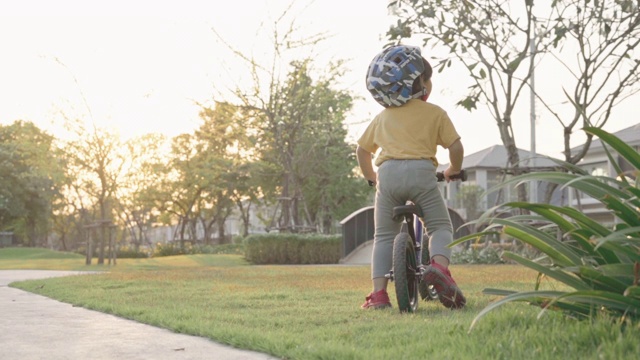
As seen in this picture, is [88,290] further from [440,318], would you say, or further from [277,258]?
[277,258]

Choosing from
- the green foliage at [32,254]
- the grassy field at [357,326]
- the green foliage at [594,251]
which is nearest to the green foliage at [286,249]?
the green foliage at [32,254]

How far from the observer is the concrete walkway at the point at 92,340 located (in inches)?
154

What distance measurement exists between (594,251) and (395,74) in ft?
7.27

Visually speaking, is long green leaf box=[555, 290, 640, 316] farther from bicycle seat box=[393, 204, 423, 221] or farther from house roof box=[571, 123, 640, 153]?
house roof box=[571, 123, 640, 153]

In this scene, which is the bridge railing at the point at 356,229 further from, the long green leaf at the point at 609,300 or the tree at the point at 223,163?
the long green leaf at the point at 609,300

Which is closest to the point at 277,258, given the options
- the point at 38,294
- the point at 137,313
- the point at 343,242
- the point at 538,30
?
the point at 343,242

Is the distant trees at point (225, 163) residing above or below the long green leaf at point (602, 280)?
above

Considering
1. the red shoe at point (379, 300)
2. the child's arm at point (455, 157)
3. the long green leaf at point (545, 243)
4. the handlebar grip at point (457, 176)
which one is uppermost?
the child's arm at point (455, 157)

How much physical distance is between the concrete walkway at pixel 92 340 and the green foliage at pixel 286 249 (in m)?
15.9

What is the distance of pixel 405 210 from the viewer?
5410 mm

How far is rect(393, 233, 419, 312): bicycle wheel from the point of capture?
5.20 metres

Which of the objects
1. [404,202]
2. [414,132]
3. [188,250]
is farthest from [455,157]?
[188,250]

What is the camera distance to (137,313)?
5.93 meters

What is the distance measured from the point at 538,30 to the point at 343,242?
33.4 feet
